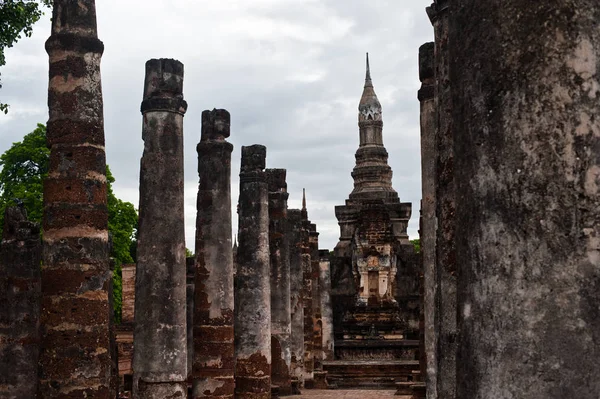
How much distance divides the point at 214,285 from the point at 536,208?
1266cm

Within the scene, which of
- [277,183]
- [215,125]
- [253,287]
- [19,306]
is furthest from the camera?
[277,183]

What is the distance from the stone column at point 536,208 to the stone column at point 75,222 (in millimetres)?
7961

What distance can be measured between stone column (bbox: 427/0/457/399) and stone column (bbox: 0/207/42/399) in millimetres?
7790

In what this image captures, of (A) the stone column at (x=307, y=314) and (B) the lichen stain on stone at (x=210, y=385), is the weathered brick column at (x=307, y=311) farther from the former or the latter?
(B) the lichen stain on stone at (x=210, y=385)

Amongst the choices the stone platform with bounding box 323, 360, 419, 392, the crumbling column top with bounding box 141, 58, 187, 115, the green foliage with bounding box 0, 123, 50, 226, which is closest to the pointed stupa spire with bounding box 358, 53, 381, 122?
the green foliage with bounding box 0, 123, 50, 226

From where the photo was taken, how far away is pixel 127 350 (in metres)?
24.2

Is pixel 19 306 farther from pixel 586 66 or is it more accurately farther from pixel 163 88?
pixel 586 66

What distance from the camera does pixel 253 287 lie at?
17.1 metres

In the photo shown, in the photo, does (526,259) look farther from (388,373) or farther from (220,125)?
(388,373)

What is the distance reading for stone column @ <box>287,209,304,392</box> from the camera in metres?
23.3

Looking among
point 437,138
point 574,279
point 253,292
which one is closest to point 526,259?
point 574,279

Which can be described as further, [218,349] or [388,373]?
[388,373]

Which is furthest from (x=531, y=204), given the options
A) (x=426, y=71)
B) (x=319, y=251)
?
(x=319, y=251)

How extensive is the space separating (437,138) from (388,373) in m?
23.6
